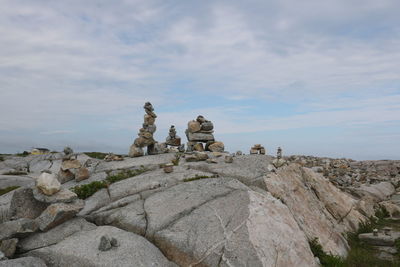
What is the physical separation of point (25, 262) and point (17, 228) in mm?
2322

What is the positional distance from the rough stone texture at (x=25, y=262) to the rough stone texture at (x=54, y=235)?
1393 mm

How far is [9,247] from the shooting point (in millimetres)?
11945

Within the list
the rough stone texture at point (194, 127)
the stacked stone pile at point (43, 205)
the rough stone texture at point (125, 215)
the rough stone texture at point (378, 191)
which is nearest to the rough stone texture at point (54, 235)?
the stacked stone pile at point (43, 205)

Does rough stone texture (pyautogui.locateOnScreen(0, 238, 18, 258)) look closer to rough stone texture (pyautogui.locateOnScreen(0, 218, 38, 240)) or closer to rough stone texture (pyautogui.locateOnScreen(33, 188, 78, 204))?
rough stone texture (pyautogui.locateOnScreen(0, 218, 38, 240))

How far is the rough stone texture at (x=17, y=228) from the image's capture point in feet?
41.1

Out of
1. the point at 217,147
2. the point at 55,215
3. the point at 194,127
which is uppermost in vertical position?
the point at 194,127

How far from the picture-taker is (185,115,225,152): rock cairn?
33.2 metres

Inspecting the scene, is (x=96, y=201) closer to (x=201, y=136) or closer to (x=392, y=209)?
(x=201, y=136)

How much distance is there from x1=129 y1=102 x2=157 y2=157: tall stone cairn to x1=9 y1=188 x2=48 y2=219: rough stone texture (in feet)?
46.0

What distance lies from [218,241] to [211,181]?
5.76m

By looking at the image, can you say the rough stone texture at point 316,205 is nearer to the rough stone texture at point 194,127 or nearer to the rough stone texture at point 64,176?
the rough stone texture at point 194,127

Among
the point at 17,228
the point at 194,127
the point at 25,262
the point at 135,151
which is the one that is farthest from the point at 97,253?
the point at 194,127

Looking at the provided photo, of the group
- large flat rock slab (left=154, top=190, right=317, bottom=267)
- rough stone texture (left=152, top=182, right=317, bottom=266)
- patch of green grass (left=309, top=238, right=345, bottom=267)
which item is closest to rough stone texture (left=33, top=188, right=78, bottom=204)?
rough stone texture (left=152, top=182, right=317, bottom=266)

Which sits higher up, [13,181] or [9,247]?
[13,181]
